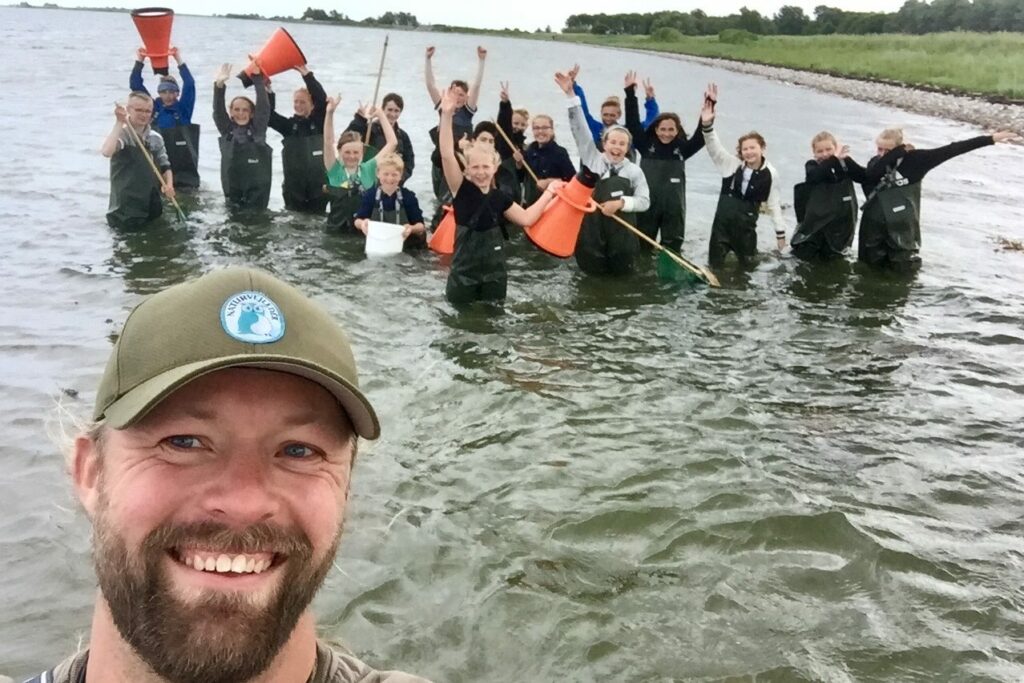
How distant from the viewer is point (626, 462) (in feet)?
19.5

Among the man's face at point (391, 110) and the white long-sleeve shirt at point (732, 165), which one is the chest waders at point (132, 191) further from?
the white long-sleeve shirt at point (732, 165)

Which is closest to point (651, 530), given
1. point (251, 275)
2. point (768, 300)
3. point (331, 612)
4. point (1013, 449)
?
point (331, 612)

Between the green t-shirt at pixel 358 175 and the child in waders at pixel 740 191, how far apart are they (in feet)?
14.1

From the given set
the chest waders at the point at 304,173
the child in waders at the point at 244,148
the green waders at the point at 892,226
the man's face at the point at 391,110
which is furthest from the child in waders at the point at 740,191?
the child in waders at the point at 244,148

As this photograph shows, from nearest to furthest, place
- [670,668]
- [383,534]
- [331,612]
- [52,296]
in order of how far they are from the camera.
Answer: [670,668]
[331,612]
[383,534]
[52,296]

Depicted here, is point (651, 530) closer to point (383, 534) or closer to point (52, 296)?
point (383, 534)

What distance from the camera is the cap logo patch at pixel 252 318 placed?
176cm

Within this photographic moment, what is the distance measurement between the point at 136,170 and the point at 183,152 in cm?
251

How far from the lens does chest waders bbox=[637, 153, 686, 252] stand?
11398 mm

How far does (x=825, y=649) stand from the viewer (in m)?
4.15

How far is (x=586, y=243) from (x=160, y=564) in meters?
9.23

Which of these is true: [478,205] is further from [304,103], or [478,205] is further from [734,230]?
[304,103]

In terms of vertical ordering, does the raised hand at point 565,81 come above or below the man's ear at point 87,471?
above

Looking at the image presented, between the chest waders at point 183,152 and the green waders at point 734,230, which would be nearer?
the green waders at point 734,230
